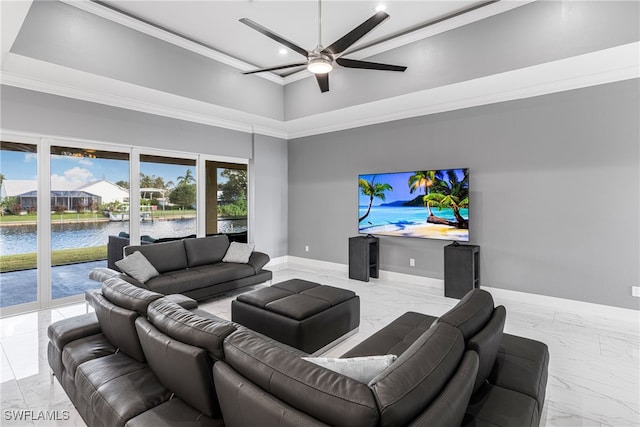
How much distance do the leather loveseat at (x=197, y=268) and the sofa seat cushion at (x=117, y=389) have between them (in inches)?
81.2

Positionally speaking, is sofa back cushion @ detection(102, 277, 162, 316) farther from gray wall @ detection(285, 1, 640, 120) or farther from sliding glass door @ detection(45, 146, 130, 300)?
gray wall @ detection(285, 1, 640, 120)

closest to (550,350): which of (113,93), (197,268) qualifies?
(197,268)

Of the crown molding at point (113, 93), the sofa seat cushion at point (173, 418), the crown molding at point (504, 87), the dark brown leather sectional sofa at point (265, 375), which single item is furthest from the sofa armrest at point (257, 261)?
the sofa seat cushion at point (173, 418)

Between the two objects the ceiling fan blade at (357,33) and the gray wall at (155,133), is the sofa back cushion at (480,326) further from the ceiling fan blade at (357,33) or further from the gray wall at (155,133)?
the gray wall at (155,133)

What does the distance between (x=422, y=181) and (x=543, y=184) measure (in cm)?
159

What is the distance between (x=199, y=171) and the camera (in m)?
5.81

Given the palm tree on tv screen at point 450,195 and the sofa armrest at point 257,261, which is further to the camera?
the sofa armrest at point 257,261

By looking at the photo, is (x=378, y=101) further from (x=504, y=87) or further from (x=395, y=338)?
(x=395, y=338)

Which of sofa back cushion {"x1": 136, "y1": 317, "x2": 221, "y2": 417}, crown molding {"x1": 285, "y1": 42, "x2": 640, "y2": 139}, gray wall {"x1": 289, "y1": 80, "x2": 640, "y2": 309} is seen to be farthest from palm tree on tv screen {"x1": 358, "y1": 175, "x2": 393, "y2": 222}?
sofa back cushion {"x1": 136, "y1": 317, "x2": 221, "y2": 417}

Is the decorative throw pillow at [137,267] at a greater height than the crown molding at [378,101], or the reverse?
the crown molding at [378,101]

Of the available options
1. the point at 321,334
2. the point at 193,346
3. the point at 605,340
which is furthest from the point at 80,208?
the point at 605,340

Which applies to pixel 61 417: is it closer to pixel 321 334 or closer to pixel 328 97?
pixel 321 334

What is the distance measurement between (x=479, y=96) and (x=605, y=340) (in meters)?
3.35

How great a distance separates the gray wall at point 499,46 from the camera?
126 inches
